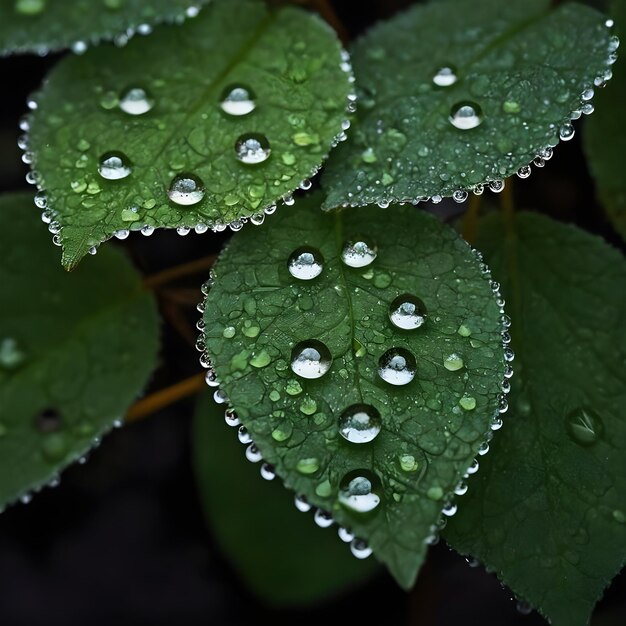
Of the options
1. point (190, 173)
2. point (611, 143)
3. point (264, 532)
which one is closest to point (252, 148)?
point (190, 173)

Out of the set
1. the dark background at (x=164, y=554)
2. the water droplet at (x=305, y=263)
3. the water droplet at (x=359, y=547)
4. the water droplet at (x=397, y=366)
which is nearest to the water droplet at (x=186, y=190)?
the water droplet at (x=305, y=263)

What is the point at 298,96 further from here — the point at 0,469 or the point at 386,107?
the point at 0,469

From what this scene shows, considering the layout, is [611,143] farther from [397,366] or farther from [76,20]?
[76,20]

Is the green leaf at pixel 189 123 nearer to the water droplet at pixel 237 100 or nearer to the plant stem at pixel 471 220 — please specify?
the water droplet at pixel 237 100

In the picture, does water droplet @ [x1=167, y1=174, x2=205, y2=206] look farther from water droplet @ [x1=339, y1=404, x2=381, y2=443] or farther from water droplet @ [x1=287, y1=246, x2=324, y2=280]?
water droplet @ [x1=339, y1=404, x2=381, y2=443]

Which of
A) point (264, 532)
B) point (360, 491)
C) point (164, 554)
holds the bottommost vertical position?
point (164, 554)
